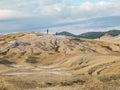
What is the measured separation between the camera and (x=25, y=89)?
1719 inches

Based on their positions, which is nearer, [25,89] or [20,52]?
[25,89]


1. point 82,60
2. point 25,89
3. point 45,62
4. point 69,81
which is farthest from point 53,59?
point 25,89

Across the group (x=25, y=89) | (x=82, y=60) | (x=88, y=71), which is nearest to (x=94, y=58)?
(x=82, y=60)

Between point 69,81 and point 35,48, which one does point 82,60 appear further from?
point 69,81

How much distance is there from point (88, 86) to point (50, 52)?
15718 centimetres

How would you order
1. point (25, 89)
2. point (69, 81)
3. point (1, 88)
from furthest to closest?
point (69, 81) < point (25, 89) < point (1, 88)

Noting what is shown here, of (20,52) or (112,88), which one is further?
(20,52)

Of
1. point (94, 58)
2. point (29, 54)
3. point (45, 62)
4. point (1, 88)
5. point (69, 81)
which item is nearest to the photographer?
point (1, 88)

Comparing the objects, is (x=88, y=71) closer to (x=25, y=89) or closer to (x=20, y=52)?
(x=25, y=89)

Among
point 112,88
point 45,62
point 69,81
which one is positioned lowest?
point 45,62

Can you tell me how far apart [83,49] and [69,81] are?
14310 centimetres

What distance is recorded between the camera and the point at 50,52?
193 metres

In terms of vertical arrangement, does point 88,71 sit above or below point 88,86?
below

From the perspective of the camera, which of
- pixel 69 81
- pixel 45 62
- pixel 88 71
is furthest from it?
pixel 45 62
